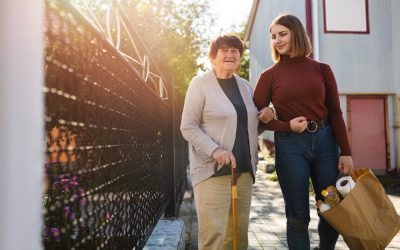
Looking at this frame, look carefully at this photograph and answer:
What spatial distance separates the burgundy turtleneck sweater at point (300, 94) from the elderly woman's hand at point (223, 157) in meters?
0.50

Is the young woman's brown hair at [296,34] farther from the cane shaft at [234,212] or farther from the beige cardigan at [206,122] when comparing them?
the cane shaft at [234,212]

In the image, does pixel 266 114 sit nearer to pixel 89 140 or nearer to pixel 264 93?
pixel 264 93

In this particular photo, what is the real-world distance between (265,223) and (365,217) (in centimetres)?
288

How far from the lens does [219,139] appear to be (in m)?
3.01

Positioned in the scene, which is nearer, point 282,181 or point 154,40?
point 282,181

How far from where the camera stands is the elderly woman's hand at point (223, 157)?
283cm

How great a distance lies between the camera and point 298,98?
318cm

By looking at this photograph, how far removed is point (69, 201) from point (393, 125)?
12.1 metres

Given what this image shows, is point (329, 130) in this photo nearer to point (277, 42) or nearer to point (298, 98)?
point (298, 98)

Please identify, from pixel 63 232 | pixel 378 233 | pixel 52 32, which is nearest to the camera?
pixel 52 32

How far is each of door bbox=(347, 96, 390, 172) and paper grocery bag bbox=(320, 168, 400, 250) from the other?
31.7ft

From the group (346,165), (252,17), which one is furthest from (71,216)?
(252,17)

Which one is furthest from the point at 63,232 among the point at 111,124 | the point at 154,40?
the point at 154,40

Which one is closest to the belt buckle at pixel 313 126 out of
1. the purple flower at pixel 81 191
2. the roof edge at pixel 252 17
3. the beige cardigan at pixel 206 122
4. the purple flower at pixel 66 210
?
the beige cardigan at pixel 206 122
